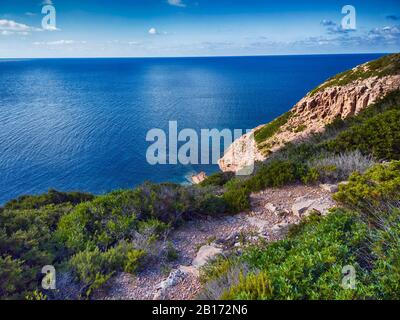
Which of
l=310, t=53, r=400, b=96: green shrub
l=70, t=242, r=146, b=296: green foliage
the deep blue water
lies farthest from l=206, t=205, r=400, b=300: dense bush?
the deep blue water

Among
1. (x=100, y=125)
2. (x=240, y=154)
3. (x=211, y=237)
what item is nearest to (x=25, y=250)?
(x=211, y=237)

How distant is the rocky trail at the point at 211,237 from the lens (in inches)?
167

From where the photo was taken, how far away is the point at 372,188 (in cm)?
524

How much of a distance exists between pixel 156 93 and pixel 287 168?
73134mm

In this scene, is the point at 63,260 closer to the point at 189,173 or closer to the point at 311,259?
the point at 311,259

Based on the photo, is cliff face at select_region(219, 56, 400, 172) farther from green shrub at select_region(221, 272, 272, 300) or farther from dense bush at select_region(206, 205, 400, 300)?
green shrub at select_region(221, 272, 272, 300)

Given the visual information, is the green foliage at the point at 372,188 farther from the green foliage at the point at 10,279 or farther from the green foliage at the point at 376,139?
the green foliage at the point at 10,279

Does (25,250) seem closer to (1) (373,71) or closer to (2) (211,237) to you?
(2) (211,237)

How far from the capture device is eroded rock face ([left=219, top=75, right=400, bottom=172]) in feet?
81.9

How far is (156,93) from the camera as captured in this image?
Result: 7812 centimetres

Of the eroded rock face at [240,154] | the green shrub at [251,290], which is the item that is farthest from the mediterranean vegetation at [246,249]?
the eroded rock face at [240,154]

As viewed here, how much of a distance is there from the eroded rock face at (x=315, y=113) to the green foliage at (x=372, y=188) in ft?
61.0

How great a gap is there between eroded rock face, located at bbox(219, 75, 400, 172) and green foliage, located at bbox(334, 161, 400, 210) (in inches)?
731

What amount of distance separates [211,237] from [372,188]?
294 cm
